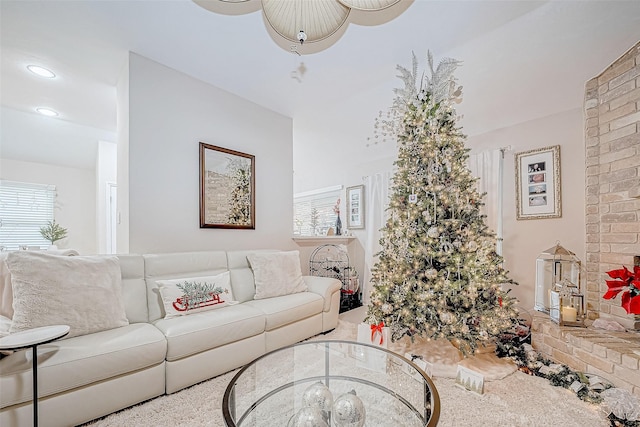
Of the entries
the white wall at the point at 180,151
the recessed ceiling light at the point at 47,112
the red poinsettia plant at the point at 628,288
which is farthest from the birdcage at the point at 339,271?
the recessed ceiling light at the point at 47,112

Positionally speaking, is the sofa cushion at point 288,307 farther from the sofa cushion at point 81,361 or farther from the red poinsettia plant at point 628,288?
the red poinsettia plant at point 628,288

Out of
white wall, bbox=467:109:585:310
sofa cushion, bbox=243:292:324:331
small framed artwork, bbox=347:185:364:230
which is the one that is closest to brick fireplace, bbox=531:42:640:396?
white wall, bbox=467:109:585:310

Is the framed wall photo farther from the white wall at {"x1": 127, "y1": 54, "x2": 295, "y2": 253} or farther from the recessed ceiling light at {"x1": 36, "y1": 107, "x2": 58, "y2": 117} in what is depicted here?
the recessed ceiling light at {"x1": 36, "y1": 107, "x2": 58, "y2": 117}

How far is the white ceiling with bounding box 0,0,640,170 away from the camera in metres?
2.00

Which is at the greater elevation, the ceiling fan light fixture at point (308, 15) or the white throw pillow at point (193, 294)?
the ceiling fan light fixture at point (308, 15)

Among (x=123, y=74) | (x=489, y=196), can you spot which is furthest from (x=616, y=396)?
(x=123, y=74)

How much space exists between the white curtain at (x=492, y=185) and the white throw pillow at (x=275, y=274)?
2.29 m

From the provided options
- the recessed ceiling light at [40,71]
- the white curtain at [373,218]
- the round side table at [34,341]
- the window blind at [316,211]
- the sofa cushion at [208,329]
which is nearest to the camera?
the round side table at [34,341]

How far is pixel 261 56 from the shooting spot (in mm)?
2576

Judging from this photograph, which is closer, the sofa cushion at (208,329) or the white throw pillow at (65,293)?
the white throw pillow at (65,293)

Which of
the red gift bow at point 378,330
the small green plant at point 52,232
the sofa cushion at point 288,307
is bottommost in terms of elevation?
the red gift bow at point 378,330

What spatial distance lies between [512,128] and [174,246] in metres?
3.92

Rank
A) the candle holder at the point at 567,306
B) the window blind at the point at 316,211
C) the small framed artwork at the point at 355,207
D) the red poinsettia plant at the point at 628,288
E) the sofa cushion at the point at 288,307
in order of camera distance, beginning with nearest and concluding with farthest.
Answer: the red poinsettia plant at the point at 628,288
the candle holder at the point at 567,306
the sofa cushion at the point at 288,307
the small framed artwork at the point at 355,207
the window blind at the point at 316,211

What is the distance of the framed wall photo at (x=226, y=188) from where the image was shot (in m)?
2.98
